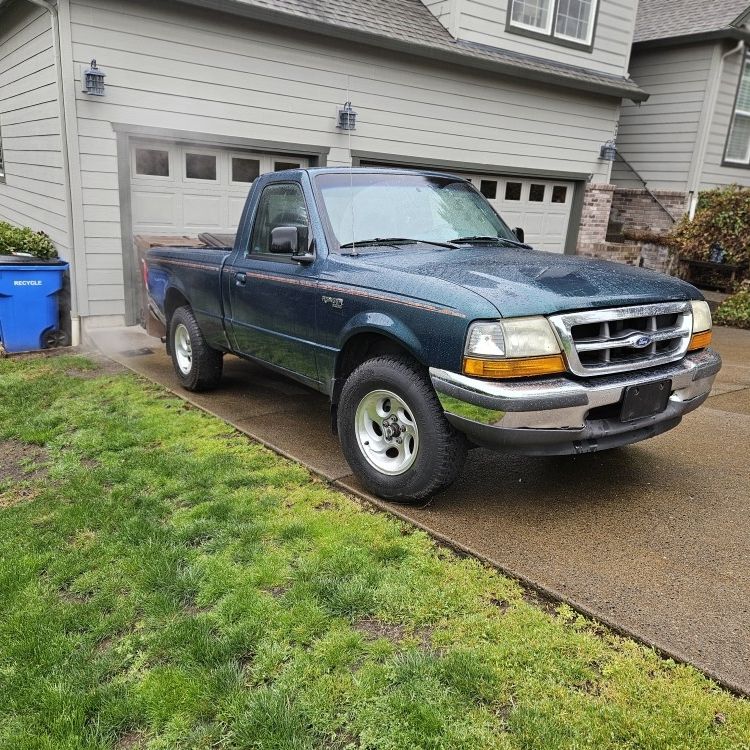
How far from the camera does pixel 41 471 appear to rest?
172 inches

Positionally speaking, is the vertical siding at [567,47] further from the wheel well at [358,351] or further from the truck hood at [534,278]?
the wheel well at [358,351]

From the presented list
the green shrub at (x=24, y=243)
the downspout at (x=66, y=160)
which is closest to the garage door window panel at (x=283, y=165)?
the downspout at (x=66, y=160)

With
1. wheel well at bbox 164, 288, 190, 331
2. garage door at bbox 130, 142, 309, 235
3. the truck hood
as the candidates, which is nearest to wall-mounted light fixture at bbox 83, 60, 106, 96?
→ garage door at bbox 130, 142, 309, 235

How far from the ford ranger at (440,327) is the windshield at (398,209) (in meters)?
0.01

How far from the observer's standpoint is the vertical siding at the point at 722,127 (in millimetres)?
13688

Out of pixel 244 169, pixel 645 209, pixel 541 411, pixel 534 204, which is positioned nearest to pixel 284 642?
pixel 541 411

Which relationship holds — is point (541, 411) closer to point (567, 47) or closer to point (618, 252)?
point (618, 252)

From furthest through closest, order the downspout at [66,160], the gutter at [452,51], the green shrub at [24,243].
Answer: the gutter at [452,51] → the green shrub at [24,243] → the downspout at [66,160]

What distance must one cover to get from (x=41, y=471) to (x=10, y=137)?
8246mm

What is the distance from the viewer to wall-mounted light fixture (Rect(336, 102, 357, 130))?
930 centimetres

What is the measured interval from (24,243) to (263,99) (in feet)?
11.7

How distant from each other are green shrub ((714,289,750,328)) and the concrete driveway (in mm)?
4908

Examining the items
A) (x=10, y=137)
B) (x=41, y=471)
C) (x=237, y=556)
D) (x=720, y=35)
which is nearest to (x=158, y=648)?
(x=237, y=556)

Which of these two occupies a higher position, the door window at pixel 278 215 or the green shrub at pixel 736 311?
the door window at pixel 278 215
